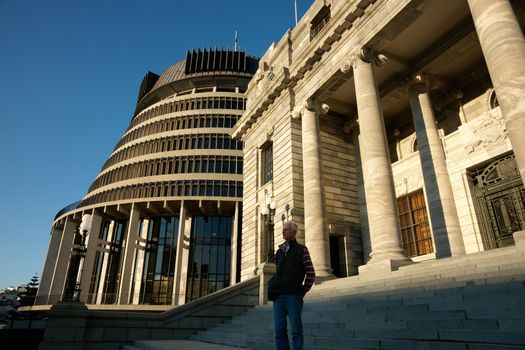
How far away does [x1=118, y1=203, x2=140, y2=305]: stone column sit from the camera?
1640 inches

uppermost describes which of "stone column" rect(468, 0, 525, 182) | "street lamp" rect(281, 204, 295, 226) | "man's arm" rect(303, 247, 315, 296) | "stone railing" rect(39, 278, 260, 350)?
"stone column" rect(468, 0, 525, 182)

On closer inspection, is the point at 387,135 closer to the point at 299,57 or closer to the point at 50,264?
the point at 299,57

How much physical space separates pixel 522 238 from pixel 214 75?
52.2 metres

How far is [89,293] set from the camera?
48.4 meters

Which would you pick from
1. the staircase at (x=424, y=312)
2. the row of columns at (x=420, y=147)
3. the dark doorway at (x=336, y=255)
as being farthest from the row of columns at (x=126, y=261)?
the staircase at (x=424, y=312)

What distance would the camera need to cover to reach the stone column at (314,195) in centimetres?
1567

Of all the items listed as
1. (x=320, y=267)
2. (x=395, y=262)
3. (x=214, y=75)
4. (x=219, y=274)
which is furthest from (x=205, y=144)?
(x=395, y=262)

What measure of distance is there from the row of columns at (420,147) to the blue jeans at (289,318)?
6.89 m

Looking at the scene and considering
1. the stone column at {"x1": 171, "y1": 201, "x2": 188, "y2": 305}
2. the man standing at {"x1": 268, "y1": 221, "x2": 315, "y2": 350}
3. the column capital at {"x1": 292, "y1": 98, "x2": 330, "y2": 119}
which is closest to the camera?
the man standing at {"x1": 268, "y1": 221, "x2": 315, "y2": 350}

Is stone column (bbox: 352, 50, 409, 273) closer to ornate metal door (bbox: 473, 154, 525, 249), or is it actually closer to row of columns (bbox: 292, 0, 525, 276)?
row of columns (bbox: 292, 0, 525, 276)

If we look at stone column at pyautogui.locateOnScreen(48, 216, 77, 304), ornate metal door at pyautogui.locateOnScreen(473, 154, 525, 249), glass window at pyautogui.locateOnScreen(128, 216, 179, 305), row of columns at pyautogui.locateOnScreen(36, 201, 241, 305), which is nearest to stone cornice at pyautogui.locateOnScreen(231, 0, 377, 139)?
ornate metal door at pyautogui.locateOnScreen(473, 154, 525, 249)

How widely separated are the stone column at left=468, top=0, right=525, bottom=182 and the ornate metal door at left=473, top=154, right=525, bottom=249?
20.0 ft

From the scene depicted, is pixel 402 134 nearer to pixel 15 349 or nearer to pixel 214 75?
pixel 15 349

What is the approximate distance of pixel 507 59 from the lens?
9.05 metres
